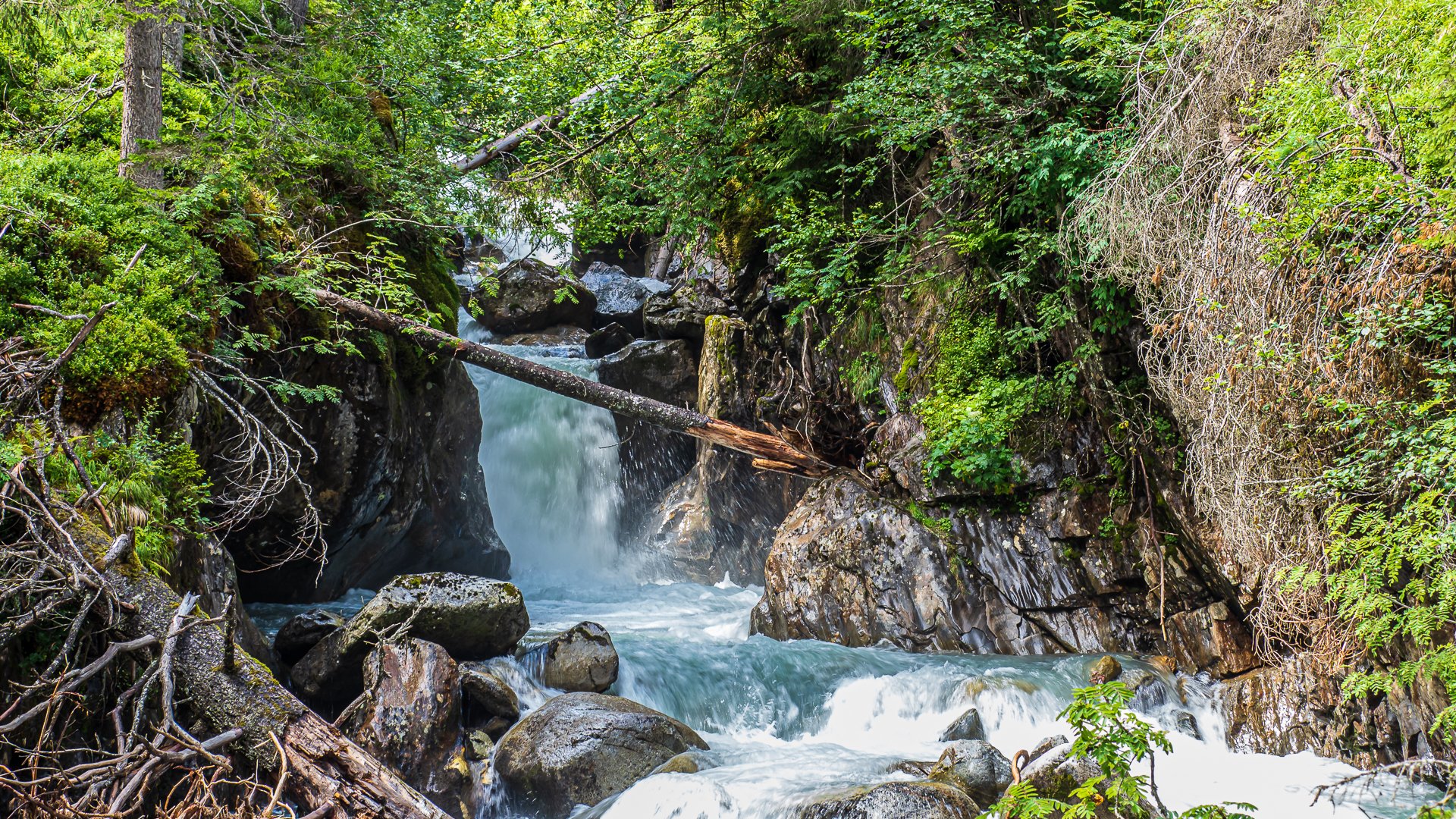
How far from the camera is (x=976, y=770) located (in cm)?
534

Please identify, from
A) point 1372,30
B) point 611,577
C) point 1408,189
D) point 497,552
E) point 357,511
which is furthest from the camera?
point 611,577

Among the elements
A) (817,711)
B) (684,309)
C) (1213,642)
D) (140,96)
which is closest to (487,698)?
(817,711)

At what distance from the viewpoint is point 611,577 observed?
1445cm

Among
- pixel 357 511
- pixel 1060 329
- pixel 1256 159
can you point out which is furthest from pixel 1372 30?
pixel 357 511

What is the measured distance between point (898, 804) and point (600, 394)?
544 centimetres

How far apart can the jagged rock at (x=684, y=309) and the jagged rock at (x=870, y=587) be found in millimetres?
4774

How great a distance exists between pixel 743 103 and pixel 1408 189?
7924 millimetres

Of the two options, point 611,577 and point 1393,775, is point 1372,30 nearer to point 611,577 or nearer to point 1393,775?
point 1393,775

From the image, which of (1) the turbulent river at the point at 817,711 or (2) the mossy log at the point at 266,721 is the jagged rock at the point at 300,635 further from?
(2) the mossy log at the point at 266,721

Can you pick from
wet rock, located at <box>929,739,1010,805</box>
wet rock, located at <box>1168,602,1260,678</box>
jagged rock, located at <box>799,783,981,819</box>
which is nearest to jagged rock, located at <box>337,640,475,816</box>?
jagged rock, located at <box>799,783,981,819</box>

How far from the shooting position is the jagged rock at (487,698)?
6504 mm

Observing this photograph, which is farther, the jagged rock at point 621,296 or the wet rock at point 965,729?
the jagged rock at point 621,296

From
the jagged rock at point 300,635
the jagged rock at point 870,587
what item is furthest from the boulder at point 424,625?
the jagged rock at point 870,587

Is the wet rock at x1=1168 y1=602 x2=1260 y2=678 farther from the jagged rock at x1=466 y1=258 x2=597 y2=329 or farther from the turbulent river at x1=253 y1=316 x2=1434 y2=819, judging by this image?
the jagged rock at x1=466 y1=258 x2=597 y2=329
